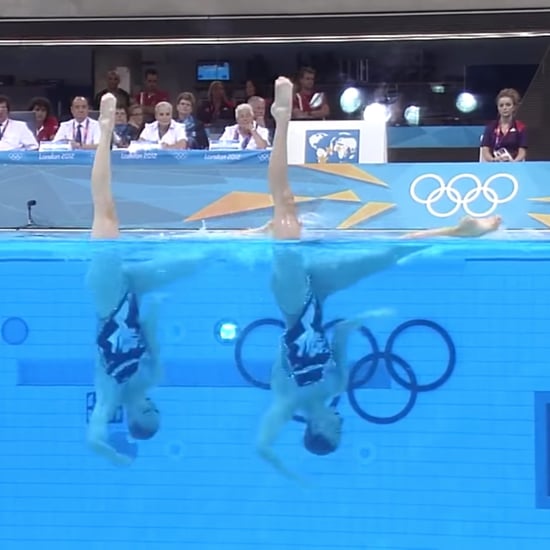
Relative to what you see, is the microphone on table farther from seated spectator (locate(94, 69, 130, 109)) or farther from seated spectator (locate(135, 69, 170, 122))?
seated spectator (locate(135, 69, 170, 122))

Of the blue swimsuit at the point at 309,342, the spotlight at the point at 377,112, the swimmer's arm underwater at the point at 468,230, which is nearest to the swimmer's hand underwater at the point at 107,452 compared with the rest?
the blue swimsuit at the point at 309,342

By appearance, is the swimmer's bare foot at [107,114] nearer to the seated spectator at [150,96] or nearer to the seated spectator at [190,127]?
the seated spectator at [190,127]

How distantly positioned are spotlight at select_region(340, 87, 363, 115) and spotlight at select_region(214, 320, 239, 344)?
10092mm

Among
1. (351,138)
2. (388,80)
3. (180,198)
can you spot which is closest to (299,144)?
(351,138)

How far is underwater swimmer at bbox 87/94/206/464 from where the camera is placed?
346 centimetres

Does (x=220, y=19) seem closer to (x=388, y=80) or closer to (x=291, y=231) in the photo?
(x=388, y=80)

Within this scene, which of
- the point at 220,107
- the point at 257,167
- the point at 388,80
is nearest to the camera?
the point at 257,167

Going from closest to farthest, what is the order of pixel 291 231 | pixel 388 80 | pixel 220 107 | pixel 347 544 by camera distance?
pixel 347 544 < pixel 291 231 < pixel 220 107 < pixel 388 80

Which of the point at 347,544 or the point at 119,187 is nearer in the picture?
the point at 347,544

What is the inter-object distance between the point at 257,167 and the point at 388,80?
16.3 feet

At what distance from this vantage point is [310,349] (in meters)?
3.40

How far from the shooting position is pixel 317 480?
11.2 feet

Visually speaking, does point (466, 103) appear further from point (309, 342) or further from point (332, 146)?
point (309, 342)

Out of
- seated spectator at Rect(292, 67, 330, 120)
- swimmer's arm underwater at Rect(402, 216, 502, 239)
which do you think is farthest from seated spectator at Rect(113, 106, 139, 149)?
swimmer's arm underwater at Rect(402, 216, 502, 239)
